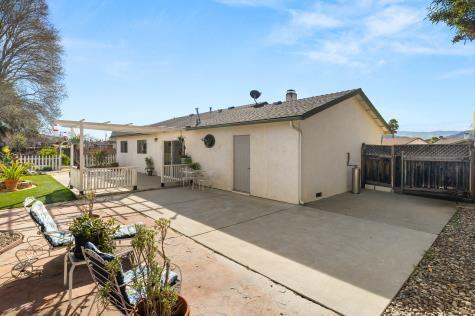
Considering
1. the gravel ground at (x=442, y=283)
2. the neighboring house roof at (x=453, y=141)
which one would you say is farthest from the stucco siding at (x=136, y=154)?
the neighboring house roof at (x=453, y=141)

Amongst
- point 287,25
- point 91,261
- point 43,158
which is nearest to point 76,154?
point 43,158

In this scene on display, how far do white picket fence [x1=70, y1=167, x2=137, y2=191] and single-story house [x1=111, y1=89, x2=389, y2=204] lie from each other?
338 cm

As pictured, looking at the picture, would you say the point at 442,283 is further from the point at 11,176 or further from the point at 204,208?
the point at 11,176

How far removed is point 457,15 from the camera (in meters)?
5.98

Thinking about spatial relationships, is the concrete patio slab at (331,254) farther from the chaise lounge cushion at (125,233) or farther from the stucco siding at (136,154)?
the stucco siding at (136,154)

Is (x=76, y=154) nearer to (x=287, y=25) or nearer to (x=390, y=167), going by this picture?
(x=287, y=25)

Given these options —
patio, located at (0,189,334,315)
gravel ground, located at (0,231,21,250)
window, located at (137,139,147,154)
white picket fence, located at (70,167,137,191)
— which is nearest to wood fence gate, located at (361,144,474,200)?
patio, located at (0,189,334,315)

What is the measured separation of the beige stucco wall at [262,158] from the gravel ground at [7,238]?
23.2ft

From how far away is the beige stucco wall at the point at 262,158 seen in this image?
8547mm

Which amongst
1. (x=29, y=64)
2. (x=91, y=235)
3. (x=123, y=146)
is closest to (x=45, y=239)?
(x=91, y=235)

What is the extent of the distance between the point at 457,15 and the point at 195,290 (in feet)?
27.6

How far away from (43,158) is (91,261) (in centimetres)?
2023

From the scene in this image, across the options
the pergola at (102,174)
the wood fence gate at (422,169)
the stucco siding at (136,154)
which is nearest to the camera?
the wood fence gate at (422,169)

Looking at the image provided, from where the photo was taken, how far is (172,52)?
1124 centimetres
